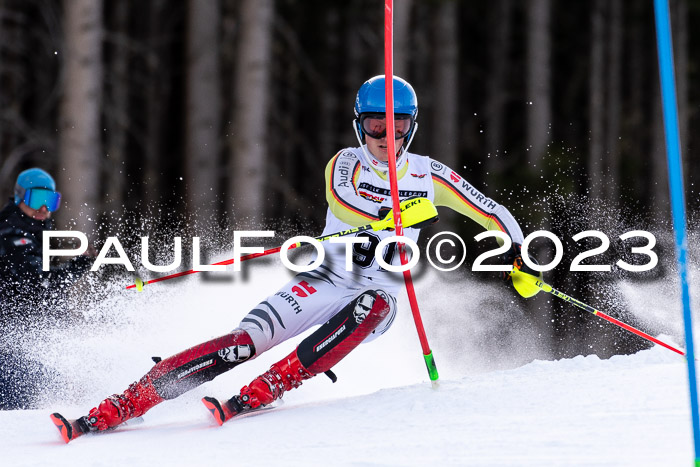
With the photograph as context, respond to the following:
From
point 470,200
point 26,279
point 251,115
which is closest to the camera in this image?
point 470,200

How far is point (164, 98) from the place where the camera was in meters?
18.0

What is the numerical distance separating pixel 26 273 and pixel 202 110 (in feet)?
17.5

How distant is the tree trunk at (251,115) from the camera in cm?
905

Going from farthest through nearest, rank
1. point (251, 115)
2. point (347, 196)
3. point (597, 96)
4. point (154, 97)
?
point (154, 97), point (597, 96), point (251, 115), point (347, 196)

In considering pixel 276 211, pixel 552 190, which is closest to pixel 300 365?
pixel 552 190

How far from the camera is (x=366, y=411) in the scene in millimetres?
4090

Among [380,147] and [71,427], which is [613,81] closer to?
[380,147]

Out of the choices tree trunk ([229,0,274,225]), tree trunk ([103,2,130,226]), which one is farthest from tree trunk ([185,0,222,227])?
tree trunk ([103,2,130,226])

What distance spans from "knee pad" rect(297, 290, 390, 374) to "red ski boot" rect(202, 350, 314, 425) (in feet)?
0.24

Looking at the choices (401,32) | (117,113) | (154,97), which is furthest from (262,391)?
(154,97)

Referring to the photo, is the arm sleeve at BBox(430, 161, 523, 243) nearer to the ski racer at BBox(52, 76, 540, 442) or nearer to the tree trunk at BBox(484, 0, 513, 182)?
the ski racer at BBox(52, 76, 540, 442)

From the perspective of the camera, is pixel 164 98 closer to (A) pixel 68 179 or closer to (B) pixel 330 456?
(A) pixel 68 179

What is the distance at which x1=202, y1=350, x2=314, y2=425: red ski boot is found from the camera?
13.8 feet

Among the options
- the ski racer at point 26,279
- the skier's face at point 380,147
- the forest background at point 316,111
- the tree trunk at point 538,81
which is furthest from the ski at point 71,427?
the tree trunk at point 538,81
